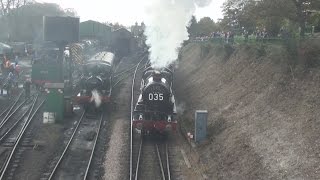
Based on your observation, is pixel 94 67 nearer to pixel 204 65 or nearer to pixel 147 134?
pixel 147 134

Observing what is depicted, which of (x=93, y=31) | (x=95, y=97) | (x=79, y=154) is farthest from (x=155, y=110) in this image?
(x=93, y=31)

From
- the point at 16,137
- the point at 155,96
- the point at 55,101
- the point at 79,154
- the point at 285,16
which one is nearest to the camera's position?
the point at 79,154

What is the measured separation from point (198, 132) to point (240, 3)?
2418cm

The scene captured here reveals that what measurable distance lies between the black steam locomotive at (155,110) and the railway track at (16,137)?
5.44m

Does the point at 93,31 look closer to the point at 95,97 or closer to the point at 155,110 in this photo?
the point at 95,97

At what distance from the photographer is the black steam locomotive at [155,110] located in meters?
22.8

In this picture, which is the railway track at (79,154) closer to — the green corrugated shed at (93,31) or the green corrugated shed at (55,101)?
the green corrugated shed at (55,101)

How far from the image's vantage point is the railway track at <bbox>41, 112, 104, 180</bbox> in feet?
59.2

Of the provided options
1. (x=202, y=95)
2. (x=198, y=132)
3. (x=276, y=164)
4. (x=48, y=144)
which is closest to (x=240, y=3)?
(x=202, y=95)

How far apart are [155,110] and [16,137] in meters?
7.03

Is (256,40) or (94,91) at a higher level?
(256,40)

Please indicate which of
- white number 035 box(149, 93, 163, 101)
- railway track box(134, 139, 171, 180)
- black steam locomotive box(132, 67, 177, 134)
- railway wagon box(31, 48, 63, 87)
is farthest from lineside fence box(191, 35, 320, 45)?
railway wagon box(31, 48, 63, 87)

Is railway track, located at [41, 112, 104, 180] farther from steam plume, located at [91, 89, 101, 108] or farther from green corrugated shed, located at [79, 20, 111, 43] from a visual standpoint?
green corrugated shed, located at [79, 20, 111, 43]

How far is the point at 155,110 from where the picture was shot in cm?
2348
